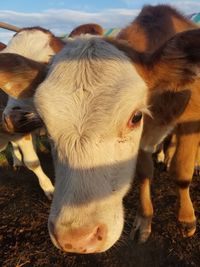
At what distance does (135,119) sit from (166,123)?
0.83m

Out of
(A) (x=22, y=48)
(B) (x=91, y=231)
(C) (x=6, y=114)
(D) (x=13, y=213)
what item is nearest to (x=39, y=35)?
(A) (x=22, y=48)

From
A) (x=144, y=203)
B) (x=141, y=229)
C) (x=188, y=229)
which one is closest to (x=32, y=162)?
(x=144, y=203)

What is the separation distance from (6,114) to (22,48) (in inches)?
42.6

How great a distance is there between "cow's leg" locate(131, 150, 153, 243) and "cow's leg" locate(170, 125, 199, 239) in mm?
317

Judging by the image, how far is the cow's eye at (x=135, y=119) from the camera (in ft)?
9.27

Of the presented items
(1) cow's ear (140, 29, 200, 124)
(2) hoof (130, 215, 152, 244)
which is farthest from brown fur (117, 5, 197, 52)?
(2) hoof (130, 215, 152, 244)

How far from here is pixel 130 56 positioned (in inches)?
119

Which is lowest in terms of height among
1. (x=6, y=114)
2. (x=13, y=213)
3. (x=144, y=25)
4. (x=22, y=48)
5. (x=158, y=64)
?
(x=13, y=213)

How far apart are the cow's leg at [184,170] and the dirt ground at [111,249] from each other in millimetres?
140

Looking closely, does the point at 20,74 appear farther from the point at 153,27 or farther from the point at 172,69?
the point at 153,27

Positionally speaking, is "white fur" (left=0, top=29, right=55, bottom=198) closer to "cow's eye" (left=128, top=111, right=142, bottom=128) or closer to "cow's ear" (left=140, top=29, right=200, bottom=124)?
"cow's ear" (left=140, top=29, right=200, bottom=124)

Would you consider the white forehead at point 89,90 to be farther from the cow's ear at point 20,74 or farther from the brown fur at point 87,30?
the brown fur at point 87,30

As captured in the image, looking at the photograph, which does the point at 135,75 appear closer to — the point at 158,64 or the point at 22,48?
the point at 158,64

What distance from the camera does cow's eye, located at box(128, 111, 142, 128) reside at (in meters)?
2.83
